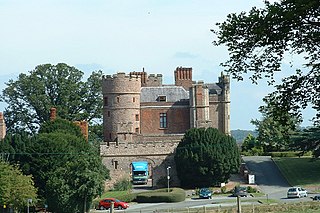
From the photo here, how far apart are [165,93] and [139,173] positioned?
10370 millimetres

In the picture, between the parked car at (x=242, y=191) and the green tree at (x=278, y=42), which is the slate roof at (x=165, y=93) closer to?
the parked car at (x=242, y=191)

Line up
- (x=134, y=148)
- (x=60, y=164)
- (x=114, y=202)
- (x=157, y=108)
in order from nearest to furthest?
(x=114, y=202)
(x=60, y=164)
(x=134, y=148)
(x=157, y=108)

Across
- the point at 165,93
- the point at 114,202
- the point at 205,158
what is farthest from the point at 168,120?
the point at 114,202

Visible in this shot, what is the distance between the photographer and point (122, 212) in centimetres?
4556

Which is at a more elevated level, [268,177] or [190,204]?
[268,177]

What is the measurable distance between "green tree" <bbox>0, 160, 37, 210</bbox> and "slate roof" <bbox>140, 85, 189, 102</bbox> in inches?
927

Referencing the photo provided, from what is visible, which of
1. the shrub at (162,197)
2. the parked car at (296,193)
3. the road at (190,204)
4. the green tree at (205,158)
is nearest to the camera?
the road at (190,204)

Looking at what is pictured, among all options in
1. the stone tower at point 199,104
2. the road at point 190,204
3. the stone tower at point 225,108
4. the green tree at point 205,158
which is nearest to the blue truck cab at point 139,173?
the green tree at point 205,158

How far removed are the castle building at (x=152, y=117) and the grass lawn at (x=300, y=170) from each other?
687 centimetres

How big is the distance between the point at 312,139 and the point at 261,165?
9.06 meters

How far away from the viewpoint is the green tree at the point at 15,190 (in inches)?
1771

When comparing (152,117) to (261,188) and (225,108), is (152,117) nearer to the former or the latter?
(225,108)

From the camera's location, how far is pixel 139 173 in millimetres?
61250

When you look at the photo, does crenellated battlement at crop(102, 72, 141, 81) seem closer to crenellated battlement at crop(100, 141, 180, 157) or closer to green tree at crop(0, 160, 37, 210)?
crenellated battlement at crop(100, 141, 180, 157)
